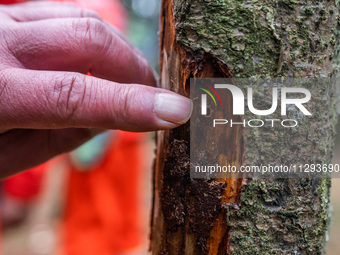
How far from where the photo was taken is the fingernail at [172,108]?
905 mm

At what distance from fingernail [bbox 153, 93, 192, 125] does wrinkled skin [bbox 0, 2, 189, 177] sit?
2 centimetres

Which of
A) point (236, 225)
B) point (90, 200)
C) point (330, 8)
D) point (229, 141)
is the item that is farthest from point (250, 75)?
point (90, 200)

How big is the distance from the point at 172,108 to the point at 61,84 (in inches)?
13.5

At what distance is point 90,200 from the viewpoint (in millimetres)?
3627

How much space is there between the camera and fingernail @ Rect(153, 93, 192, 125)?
0.91 m

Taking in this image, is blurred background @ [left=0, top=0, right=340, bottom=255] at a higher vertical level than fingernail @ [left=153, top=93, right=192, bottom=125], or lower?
lower

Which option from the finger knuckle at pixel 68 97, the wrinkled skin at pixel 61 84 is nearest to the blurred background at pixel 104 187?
the wrinkled skin at pixel 61 84

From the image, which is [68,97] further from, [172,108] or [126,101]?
[172,108]

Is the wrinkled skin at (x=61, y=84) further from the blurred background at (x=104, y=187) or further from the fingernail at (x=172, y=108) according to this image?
the blurred background at (x=104, y=187)

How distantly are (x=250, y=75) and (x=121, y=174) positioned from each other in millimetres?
3235

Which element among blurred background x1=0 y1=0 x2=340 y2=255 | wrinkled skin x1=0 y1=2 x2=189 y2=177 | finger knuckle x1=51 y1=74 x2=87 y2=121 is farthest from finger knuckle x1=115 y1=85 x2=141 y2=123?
A: blurred background x1=0 y1=0 x2=340 y2=255

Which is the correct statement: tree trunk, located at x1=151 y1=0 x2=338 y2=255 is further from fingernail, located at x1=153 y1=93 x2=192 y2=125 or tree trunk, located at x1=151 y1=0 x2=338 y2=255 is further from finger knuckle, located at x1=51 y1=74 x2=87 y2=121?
finger knuckle, located at x1=51 y1=74 x2=87 y2=121

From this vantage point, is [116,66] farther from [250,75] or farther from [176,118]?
[250,75]

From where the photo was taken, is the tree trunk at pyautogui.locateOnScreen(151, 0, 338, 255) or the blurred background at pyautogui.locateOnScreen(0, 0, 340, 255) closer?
the tree trunk at pyautogui.locateOnScreen(151, 0, 338, 255)
